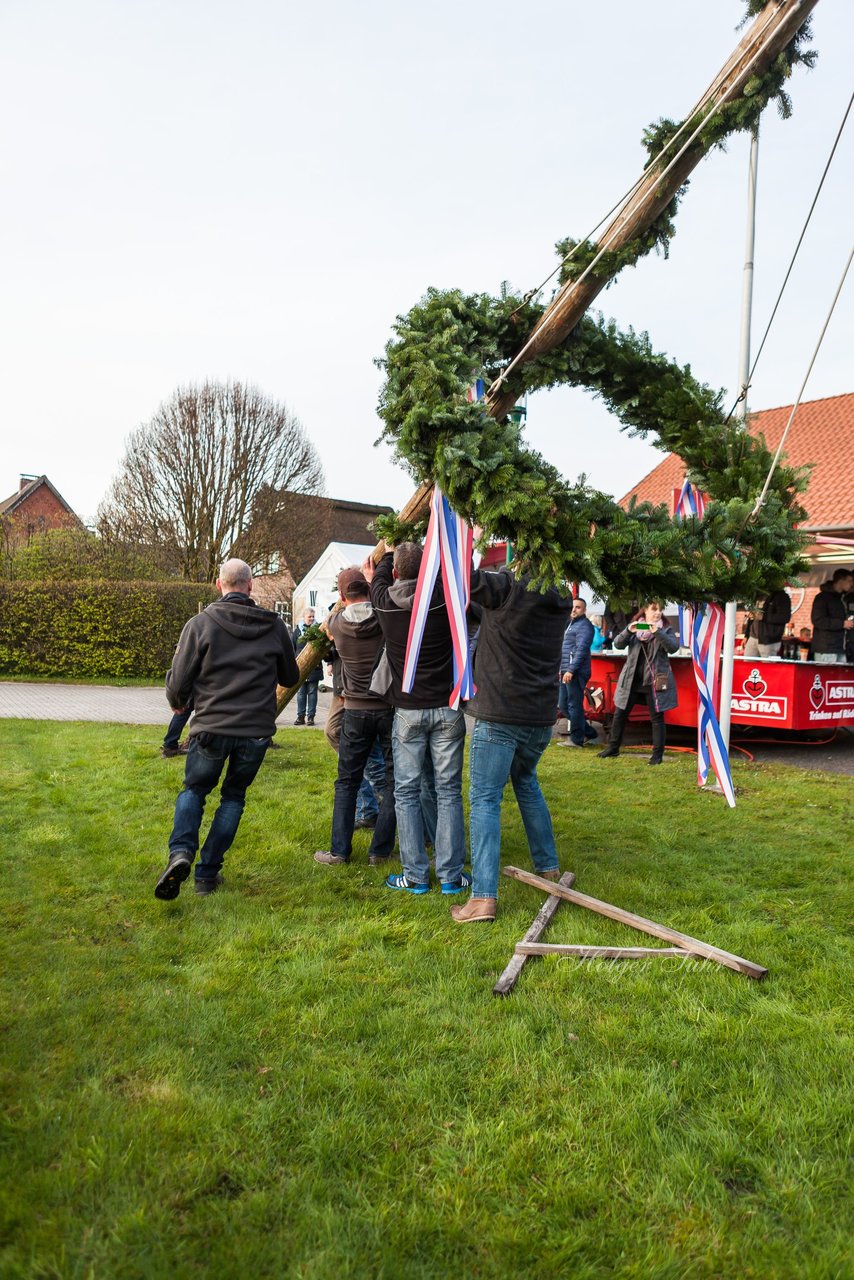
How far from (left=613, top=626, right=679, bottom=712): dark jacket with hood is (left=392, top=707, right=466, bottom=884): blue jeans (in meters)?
5.70

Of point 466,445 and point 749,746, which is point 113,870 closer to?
point 466,445

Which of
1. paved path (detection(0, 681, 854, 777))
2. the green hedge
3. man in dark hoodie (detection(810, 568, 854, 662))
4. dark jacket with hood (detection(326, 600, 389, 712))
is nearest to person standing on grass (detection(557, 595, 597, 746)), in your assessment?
paved path (detection(0, 681, 854, 777))

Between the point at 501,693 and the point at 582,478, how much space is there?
50.8 inches

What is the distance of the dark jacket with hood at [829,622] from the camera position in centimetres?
1216

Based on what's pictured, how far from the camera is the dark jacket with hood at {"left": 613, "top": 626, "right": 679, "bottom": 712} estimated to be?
10.5 meters

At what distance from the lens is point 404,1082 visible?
10.1ft

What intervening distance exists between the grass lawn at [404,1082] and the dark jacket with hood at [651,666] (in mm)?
4810

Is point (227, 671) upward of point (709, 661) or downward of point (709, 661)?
downward

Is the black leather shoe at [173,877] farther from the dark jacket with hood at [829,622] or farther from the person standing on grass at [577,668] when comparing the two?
the dark jacket with hood at [829,622]

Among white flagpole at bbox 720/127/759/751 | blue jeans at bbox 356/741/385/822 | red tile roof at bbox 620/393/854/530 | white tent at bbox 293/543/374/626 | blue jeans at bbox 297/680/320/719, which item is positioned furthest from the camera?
white tent at bbox 293/543/374/626

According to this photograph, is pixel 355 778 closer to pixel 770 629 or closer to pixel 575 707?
pixel 575 707

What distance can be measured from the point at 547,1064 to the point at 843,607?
10.7 metres

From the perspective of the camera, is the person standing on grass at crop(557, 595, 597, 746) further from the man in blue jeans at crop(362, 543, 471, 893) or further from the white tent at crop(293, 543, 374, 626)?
the white tent at crop(293, 543, 374, 626)

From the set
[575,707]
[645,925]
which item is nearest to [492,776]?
[645,925]
